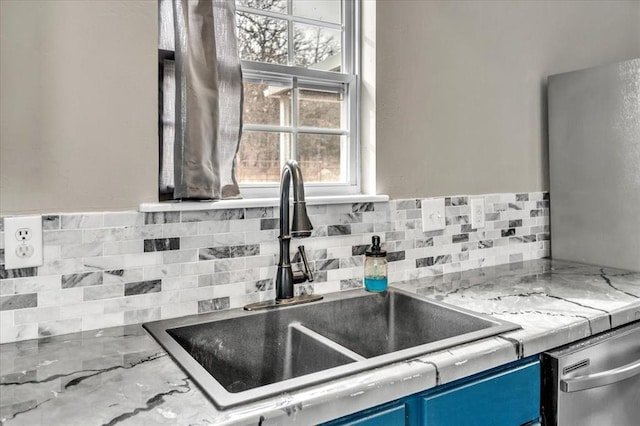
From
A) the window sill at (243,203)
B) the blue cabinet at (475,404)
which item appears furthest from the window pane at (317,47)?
the blue cabinet at (475,404)

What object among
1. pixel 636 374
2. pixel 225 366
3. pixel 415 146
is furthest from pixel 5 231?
pixel 636 374

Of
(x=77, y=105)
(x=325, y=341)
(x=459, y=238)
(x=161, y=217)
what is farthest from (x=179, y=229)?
(x=459, y=238)

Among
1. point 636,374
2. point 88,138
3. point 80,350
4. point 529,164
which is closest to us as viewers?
point 80,350

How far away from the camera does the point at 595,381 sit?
4.05 feet

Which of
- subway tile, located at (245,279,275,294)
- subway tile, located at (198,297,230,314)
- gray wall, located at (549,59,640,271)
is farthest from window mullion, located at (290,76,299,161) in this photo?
gray wall, located at (549,59,640,271)

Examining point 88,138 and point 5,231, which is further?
point 88,138

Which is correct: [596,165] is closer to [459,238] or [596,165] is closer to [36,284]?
[459,238]

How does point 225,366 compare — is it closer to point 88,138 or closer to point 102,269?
point 102,269

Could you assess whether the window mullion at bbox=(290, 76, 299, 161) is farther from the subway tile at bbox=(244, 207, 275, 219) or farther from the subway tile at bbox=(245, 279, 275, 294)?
the subway tile at bbox=(245, 279, 275, 294)

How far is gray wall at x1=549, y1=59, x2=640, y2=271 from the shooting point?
1.93 metres

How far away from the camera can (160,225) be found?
4.30 ft

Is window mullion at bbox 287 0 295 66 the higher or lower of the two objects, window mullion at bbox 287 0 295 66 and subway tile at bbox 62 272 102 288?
the higher

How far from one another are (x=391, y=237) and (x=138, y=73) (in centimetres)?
98

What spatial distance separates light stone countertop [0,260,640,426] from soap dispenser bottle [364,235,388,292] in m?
0.18
